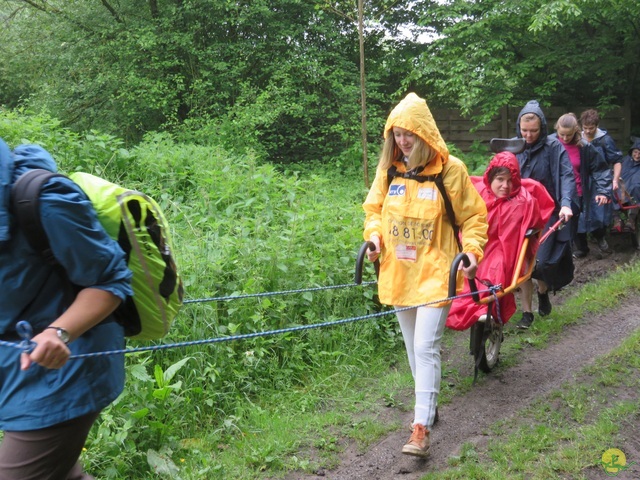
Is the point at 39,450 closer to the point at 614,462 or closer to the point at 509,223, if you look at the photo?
the point at 614,462

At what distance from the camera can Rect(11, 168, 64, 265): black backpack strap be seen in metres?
2.14

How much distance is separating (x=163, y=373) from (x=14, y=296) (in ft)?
8.05

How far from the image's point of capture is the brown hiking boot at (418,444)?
159 inches

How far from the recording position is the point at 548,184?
21.6 ft

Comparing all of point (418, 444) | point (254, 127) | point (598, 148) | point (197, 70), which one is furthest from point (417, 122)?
point (197, 70)

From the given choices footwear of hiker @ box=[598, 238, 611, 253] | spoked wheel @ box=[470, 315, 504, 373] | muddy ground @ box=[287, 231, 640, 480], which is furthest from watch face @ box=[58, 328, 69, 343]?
footwear of hiker @ box=[598, 238, 611, 253]

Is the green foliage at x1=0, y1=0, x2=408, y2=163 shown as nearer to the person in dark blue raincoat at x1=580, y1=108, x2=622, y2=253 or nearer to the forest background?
the forest background

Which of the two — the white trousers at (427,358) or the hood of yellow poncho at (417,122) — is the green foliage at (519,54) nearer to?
the hood of yellow poncho at (417,122)

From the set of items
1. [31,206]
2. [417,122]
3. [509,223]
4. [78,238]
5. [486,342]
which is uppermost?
[417,122]

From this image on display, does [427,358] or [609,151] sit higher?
[609,151]

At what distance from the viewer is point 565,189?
647 centimetres

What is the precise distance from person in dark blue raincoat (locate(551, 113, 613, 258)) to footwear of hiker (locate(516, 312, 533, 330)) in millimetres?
1309

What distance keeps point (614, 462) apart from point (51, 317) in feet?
10.4

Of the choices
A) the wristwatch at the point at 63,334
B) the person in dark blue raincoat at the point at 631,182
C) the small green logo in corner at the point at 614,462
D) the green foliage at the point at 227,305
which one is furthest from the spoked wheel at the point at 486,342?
the person in dark blue raincoat at the point at 631,182
